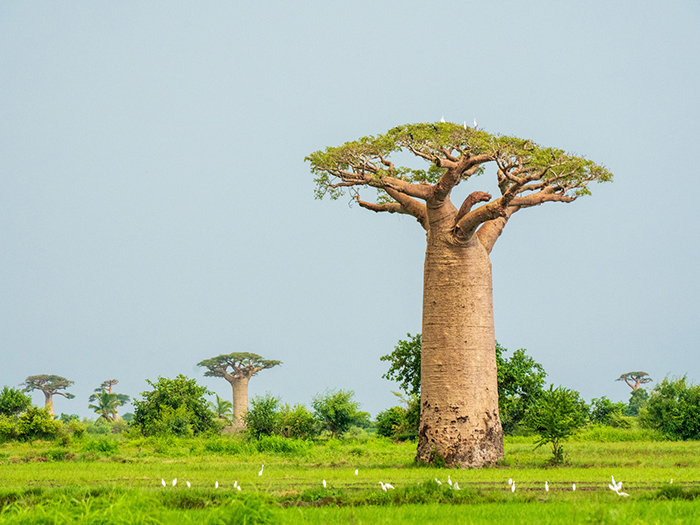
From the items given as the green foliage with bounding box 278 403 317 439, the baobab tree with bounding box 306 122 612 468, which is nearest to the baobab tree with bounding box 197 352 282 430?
the green foliage with bounding box 278 403 317 439

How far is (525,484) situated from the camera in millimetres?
9906

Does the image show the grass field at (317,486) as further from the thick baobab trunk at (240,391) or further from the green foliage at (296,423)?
the thick baobab trunk at (240,391)

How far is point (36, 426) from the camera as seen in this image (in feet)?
72.1

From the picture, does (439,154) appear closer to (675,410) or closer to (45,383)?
(675,410)

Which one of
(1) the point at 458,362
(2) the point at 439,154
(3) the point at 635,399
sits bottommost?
(3) the point at 635,399

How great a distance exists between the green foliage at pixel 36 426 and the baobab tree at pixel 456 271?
1302 centimetres

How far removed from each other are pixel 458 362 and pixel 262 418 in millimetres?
8737

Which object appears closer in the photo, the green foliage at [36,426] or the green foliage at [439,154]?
the green foliage at [439,154]

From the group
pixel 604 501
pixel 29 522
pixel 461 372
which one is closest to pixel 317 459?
pixel 461 372

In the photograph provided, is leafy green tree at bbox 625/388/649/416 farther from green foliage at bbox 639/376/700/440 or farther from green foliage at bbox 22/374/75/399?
green foliage at bbox 22/374/75/399

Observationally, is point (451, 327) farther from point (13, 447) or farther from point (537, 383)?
point (13, 447)

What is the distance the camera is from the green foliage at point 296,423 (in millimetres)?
22266

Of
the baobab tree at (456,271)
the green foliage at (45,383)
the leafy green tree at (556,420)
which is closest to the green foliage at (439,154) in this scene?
the baobab tree at (456,271)

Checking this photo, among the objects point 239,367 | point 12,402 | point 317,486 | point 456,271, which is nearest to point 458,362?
point 456,271
